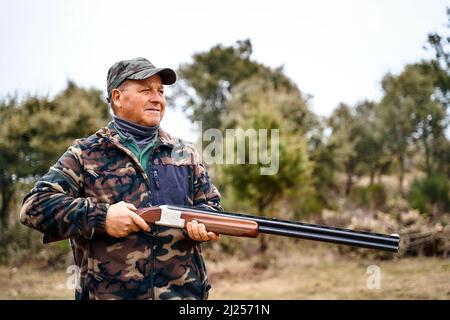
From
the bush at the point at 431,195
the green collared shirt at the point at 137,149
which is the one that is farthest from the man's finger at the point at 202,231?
the bush at the point at 431,195

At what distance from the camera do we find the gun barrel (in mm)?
3062

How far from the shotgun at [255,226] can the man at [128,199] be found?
7cm

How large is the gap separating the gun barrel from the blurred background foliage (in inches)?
225

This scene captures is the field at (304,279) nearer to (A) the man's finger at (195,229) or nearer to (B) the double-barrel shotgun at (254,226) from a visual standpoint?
(B) the double-barrel shotgun at (254,226)

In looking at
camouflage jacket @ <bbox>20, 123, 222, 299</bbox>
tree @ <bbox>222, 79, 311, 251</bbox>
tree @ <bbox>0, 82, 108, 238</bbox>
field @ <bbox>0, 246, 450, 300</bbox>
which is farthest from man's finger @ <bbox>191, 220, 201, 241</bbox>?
tree @ <bbox>222, 79, 311, 251</bbox>

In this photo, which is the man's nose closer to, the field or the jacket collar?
the jacket collar

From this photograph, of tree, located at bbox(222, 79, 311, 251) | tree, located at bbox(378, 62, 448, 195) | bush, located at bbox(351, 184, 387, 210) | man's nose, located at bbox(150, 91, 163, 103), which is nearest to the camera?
man's nose, located at bbox(150, 91, 163, 103)

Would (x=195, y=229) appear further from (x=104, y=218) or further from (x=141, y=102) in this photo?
(x=141, y=102)

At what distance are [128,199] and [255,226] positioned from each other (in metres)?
0.80

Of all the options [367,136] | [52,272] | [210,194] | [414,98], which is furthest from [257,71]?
[210,194]

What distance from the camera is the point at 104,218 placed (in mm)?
2953

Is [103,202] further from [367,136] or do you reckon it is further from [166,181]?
[367,136]

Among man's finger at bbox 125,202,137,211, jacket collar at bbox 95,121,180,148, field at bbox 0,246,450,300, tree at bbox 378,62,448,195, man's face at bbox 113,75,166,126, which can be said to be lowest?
field at bbox 0,246,450,300

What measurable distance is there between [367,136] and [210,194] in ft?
65.0
